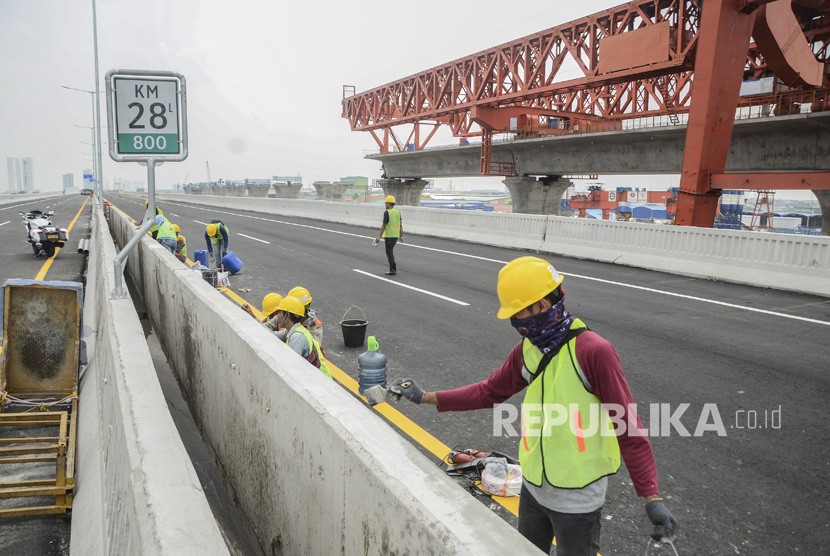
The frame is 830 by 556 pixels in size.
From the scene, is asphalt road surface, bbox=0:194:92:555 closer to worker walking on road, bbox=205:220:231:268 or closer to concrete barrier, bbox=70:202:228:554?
concrete barrier, bbox=70:202:228:554

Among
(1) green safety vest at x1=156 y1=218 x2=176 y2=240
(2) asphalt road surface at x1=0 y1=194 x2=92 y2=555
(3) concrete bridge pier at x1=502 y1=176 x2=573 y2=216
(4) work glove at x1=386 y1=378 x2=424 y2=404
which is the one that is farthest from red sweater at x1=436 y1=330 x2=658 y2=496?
(3) concrete bridge pier at x1=502 y1=176 x2=573 y2=216

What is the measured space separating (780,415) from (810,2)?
1901 cm

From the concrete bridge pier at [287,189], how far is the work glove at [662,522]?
10647 cm

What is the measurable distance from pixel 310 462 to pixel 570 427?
3.85 feet

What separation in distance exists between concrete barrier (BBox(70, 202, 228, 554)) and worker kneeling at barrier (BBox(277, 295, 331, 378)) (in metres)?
1.11

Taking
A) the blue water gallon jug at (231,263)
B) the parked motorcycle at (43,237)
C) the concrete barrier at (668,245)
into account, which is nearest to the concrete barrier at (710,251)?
the concrete barrier at (668,245)

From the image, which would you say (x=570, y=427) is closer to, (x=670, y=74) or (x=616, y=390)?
(x=616, y=390)

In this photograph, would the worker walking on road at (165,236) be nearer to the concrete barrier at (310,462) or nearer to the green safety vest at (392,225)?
the green safety vest at (392,225)

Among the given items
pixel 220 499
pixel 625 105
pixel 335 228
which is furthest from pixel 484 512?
pixel 625 105

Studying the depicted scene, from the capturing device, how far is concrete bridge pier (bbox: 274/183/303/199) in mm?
105938

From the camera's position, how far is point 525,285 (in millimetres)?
2582

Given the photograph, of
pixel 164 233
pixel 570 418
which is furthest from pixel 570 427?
pixel 164 233

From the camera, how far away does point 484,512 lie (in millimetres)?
1894

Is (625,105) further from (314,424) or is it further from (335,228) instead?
(314,424)
